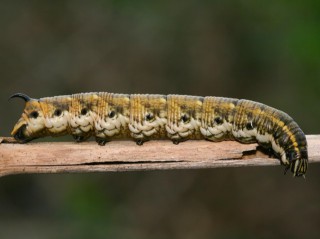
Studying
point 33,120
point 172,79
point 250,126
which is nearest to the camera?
point 250,126

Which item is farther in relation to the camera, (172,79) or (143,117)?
(172,79)

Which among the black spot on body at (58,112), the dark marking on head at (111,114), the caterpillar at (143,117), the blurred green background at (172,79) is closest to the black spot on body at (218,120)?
the caterpillar at (143,117)

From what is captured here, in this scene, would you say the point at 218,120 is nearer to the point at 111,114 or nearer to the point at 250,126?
the point at 250,126

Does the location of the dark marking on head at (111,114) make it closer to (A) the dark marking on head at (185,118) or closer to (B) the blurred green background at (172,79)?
(A) the dark marking on head at (185,118)

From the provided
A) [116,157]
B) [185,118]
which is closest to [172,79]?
[185,118]

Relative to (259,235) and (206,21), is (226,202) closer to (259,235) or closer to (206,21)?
(259,235)

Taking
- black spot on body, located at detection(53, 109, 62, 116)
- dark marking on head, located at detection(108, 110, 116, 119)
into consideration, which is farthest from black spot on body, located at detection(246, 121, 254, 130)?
black spot on body, located at detection(53, 109, 62, 116)
